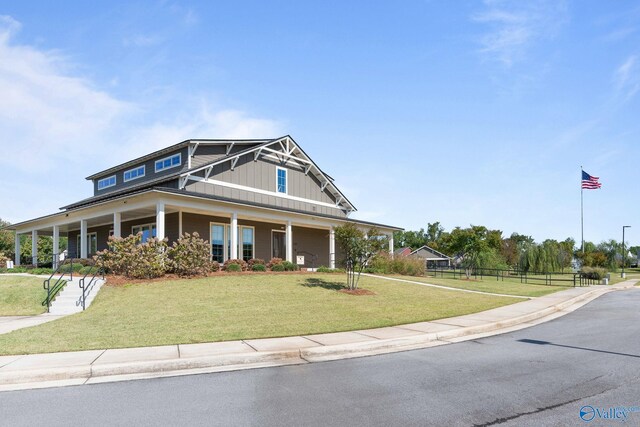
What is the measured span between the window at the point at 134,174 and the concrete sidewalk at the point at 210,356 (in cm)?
2253

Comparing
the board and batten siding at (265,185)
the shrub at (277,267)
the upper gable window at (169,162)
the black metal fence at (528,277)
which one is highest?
the upper gable window at (169,162)

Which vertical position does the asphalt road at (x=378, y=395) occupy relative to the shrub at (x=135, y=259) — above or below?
below

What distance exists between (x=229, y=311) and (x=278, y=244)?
54.9 feet


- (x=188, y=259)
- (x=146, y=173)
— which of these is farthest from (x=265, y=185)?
(x=188, y=259)

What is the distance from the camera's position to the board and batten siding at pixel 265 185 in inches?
962

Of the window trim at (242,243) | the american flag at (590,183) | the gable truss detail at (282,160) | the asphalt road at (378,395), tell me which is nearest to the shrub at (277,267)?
the window trim at (242,243)

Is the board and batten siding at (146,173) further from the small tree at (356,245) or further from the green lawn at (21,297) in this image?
the small tree at (356,245)

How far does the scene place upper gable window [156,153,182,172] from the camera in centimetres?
2523

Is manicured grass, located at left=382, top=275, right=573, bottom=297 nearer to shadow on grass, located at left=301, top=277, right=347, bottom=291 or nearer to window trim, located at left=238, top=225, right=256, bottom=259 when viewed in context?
shadow on grass, located at left=301, top=277, right=347, bottom=291

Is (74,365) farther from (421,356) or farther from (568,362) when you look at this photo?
(568,362)

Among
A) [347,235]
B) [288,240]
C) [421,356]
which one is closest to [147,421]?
[421,356]

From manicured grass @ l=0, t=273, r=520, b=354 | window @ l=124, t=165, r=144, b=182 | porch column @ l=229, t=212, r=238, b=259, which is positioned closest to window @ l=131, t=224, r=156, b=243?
window @ l=124, t=165, r=144, b=182

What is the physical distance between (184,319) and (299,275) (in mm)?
10014

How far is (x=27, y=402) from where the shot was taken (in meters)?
5.52
